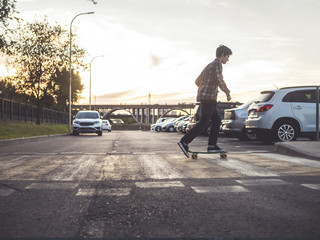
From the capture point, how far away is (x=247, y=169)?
611 cm

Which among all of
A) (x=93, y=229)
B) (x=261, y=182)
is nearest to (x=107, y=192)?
(x=93, y=229)

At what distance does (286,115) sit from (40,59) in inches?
1296

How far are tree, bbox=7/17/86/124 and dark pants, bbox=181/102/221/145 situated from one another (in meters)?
33.8

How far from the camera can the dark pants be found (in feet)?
25.7

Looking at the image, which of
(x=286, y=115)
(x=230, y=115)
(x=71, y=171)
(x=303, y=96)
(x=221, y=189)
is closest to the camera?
(x=221, y=189)

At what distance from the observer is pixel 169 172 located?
19.1ft

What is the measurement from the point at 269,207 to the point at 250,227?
2.29 ft

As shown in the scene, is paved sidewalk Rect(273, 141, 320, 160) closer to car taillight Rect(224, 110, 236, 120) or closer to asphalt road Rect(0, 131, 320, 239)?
A: asphalt road Rect(0, 131, 320, 239)

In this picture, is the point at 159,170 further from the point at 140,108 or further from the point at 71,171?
the point at 140,108

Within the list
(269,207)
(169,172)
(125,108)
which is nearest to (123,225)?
(269,207)

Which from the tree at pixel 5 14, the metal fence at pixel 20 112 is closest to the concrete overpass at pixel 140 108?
the metal fence at pixel 20 112

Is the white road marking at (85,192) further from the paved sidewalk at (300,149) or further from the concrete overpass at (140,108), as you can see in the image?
the concrete overpass at (140,108)

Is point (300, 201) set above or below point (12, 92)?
below

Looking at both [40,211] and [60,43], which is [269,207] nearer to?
[40,211]
